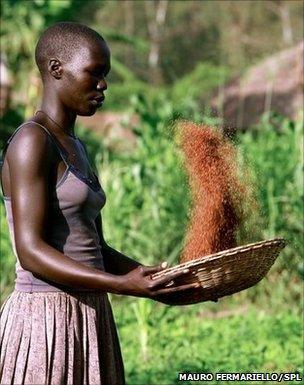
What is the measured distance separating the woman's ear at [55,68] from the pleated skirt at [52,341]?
555mm

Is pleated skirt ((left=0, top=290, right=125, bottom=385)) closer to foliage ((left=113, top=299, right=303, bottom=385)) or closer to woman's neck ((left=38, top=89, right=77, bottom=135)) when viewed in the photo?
woman's neck ((left=38, top=89, right=77, bottom=135))

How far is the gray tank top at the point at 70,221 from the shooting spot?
270cm

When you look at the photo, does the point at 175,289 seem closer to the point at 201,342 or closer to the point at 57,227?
the point at 57,227

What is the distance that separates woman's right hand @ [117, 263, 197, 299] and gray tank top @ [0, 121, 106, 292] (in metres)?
0.25

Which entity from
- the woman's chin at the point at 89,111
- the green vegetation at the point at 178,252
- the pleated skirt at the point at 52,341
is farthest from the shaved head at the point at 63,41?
the green vegetation at the point at 178,252

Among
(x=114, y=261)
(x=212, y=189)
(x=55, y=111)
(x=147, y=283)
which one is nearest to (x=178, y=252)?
(x=212, y=189)

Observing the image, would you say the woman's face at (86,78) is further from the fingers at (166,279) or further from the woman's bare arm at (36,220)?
the fingers at (166,279)

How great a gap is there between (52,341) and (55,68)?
69 cm

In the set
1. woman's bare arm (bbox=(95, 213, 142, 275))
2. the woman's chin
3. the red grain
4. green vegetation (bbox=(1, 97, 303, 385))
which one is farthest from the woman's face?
green vegetation (bbox=(1, 97, 303, 385))

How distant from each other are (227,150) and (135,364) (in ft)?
9.09

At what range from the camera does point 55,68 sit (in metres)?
2.75

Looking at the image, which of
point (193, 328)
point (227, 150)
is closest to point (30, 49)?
point (193, 328)

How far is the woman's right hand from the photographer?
248 cm

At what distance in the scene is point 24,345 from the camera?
2.74 meters
